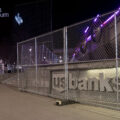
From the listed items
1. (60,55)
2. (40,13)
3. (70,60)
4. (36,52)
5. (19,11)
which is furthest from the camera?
(19,11)

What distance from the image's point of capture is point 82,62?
8.78 metres

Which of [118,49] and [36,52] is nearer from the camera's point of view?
[118,49]

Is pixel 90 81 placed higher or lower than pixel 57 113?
higher

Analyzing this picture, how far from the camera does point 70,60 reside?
965 cm

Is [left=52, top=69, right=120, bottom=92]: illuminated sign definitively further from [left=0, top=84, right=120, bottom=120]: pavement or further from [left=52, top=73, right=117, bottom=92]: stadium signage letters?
[left=0, top=84, right=120, bottom=120]: pavement

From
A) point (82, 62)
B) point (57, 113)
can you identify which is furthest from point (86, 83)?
point (57, 113)

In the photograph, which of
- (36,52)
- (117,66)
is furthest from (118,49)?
(36,52)

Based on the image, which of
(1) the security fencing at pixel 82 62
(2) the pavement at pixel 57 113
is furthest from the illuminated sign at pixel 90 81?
(2) the pavement at pixel 57 113

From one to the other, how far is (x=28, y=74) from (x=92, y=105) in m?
5.95

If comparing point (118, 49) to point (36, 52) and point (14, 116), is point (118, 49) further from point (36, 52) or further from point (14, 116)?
point (36, 52)

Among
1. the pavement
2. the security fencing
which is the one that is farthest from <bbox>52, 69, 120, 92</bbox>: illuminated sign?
the pavement

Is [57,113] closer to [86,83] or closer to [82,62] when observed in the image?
[86,83]

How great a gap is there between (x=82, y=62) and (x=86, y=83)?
0.78 metres

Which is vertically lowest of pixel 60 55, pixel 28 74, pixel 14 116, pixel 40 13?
pixel 14 116
